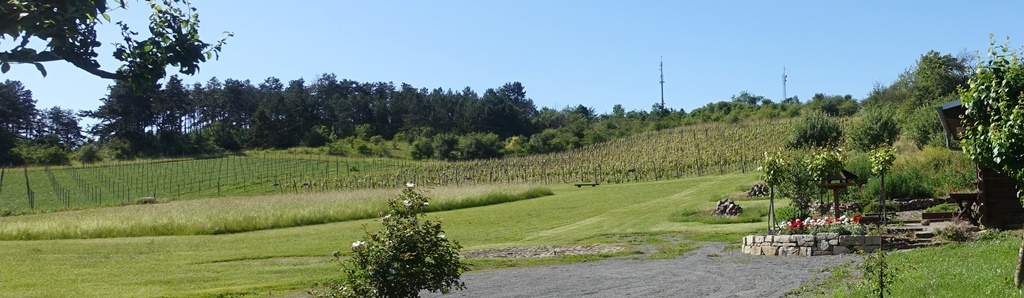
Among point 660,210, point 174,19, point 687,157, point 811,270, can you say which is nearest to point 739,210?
point 660,210

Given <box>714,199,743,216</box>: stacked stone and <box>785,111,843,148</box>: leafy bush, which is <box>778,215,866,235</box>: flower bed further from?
<box>785,111,843,148</box>: leafy bush

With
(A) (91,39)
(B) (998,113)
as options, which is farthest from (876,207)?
(A) (91,39)

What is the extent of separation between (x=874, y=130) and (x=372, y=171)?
132 ft

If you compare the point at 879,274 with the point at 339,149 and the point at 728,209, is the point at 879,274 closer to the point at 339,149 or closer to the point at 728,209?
Result: the point at 728,209

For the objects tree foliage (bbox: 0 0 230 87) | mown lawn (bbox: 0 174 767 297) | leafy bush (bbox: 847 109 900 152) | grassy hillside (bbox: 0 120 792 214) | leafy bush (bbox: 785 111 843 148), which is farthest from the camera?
grassy hillside (bbox: 0 120 792 214)

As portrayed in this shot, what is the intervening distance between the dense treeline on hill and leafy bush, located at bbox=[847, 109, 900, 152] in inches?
542

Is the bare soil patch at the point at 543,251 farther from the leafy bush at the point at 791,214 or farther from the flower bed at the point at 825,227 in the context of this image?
the leafy bush at the point at 791,214

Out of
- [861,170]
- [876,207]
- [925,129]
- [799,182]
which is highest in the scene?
[925,129]

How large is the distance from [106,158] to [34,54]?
286ft

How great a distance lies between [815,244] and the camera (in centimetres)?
1598

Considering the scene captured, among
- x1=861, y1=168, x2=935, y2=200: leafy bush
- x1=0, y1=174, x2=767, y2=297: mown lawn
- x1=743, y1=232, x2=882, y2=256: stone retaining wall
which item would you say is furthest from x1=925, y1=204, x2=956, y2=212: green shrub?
x1=743, y1=232, x2=882, y2=256: stone retaining wall

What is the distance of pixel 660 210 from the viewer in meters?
31.8

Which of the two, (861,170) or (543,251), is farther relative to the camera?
(861,170)

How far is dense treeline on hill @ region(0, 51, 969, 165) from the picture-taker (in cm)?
7600
